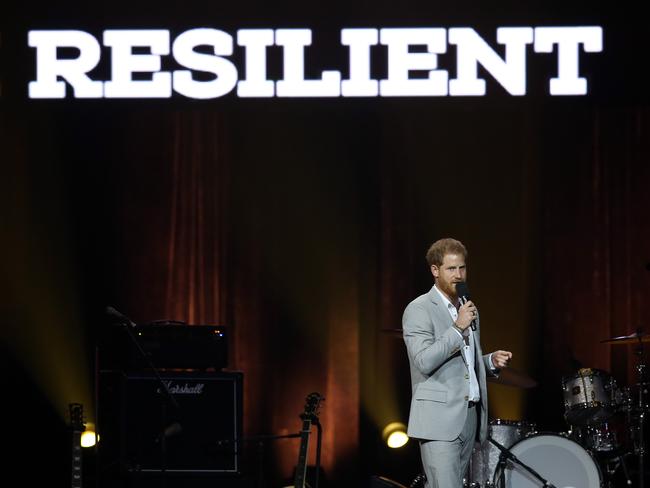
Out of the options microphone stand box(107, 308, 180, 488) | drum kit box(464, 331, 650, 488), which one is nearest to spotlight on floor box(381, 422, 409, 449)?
drum kit box(464, 331, 650, 488)

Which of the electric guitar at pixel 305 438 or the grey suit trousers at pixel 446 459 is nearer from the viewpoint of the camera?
the grey suit trousers at pixel 446 459

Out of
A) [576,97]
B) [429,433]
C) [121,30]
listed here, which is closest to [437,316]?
[429,433]

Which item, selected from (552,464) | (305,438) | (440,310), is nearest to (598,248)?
(552,464)

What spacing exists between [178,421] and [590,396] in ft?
7.83

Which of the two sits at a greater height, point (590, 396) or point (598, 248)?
point (598, 248)

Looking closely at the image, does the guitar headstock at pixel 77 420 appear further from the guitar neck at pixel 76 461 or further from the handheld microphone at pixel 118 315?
the handheld microphone at pixel 118 315

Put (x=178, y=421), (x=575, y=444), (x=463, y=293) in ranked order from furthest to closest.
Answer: (x=575, y=444), (x=178, y=421), (x=463, y=293)

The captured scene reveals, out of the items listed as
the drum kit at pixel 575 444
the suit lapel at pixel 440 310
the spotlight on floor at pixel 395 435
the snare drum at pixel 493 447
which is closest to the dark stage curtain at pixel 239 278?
the spotlight on floor at pixel 395 435

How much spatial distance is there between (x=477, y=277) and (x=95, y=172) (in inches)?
107

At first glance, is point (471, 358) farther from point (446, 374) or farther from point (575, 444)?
point (575, 444)

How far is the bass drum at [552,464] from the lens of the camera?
5746 millimetres

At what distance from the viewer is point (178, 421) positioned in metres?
5.41

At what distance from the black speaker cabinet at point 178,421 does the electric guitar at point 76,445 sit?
14 cm

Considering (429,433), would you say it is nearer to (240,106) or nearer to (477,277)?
(477,277)
